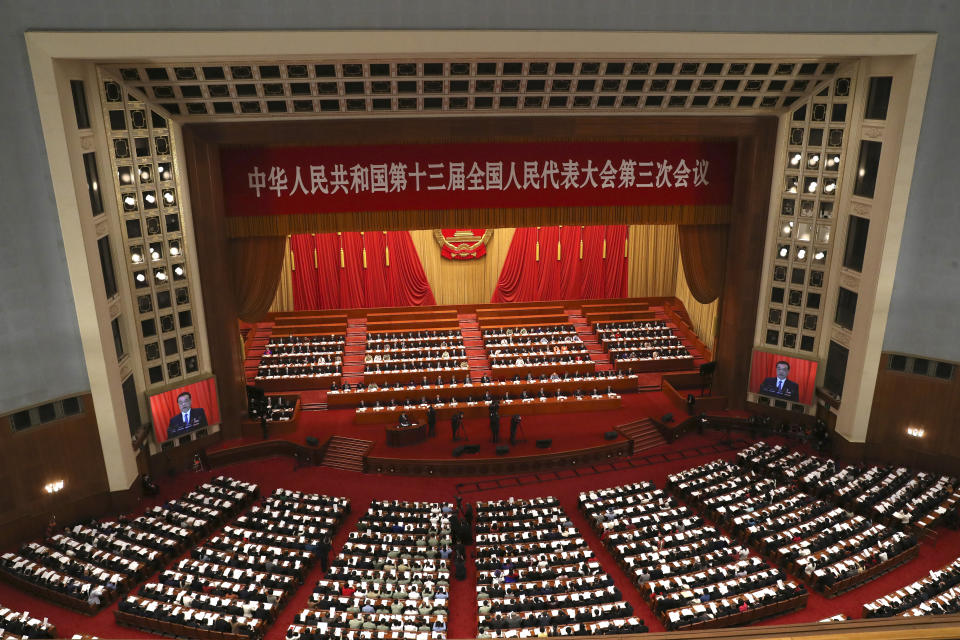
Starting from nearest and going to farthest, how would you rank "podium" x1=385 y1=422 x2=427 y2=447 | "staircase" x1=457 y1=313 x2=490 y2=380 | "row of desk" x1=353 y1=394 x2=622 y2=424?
"podium" x1=385 y1=422 x2=427 y2=447 < "row of desk" x1=353 y1=394 x2=622 y2=424 < "staircase" x1=457 y1=313 x2=490 y2=380

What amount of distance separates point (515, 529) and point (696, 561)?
→ 3.72 m

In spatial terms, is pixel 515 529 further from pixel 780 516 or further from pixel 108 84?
pixel 108 84

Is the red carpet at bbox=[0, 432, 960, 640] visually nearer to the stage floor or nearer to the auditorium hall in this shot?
the auditorium hall

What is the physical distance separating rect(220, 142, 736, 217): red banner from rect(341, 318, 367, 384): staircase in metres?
6.53

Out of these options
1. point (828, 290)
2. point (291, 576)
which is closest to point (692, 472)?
point (828, 290)

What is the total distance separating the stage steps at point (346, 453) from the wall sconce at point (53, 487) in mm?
5967

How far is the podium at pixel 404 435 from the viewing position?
19312mm

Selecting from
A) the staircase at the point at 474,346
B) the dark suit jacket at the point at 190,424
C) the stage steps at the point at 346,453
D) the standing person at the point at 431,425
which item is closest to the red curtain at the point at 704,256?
the staircase at the point at 474,346

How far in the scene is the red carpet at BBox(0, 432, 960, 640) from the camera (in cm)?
1271

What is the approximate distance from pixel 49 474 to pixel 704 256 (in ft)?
55.2

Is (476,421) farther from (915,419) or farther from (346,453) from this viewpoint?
(915,419)

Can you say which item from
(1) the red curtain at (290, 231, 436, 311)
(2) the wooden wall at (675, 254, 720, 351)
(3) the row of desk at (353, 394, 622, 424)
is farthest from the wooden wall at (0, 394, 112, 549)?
(2) the wooden wall at (675, 254, 720, 351)

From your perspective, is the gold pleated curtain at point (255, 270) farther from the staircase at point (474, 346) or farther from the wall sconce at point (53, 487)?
the staircase at point (474, 346)

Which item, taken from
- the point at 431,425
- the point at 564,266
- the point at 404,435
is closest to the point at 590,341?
the point at 564,266
